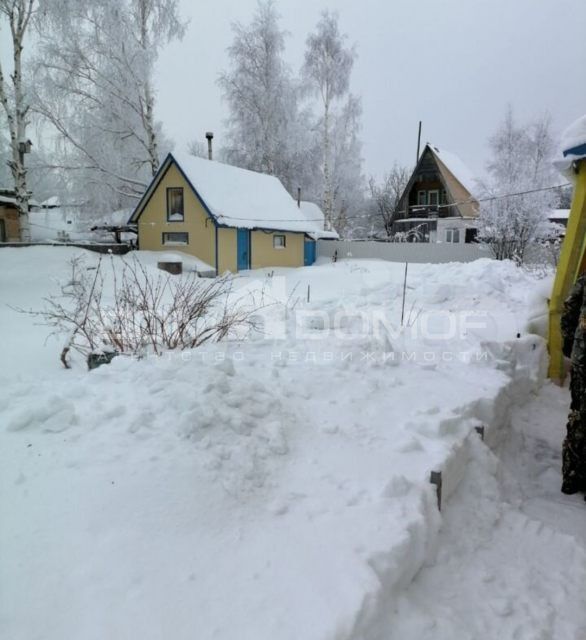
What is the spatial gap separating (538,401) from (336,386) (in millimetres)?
2649

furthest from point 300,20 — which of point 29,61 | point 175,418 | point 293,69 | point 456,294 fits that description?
point 175,418

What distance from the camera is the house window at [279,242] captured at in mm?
18975

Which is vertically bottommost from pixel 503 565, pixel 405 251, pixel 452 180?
pixel 503 565

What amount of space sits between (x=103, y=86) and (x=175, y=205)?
5336 mm

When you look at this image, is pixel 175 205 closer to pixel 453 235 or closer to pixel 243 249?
pixel 243 249

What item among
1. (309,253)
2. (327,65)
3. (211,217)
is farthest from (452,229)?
(211,217)

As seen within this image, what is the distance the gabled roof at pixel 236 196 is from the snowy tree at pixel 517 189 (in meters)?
7.78

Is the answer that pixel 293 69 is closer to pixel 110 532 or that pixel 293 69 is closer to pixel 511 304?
pixel 511 304

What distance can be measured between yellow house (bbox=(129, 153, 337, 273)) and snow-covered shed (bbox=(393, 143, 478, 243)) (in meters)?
10.1

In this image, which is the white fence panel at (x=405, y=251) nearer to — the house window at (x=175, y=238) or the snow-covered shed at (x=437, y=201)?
the snow-covered shed at (x=437, y=201)

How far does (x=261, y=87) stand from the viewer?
72.4 feet

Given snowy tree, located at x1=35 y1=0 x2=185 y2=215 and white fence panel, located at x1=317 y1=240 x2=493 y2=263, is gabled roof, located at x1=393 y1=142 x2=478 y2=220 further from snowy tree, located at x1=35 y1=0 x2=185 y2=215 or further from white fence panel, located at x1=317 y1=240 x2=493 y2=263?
snowy tree, located at x1=35 y1=0 x2=185 y2=215

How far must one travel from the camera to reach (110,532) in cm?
176

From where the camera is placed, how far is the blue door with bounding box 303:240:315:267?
21.8 meters
